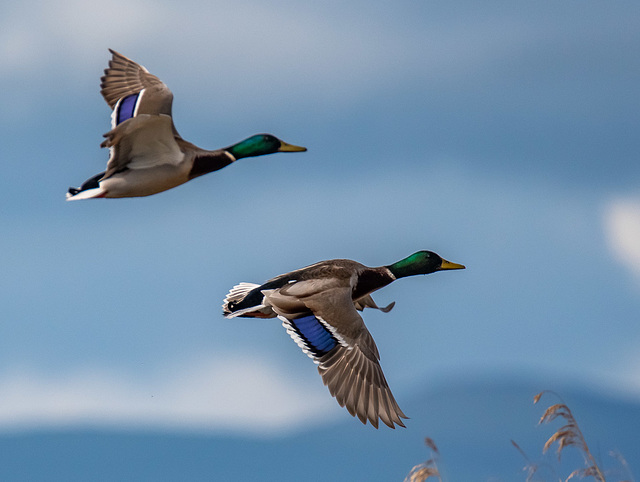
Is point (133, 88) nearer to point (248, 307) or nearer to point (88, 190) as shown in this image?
point (88, 190)

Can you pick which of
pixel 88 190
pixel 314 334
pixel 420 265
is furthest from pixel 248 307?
pixel 420 265

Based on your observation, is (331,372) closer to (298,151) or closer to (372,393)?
(372,393)

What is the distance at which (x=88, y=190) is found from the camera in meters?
8.14

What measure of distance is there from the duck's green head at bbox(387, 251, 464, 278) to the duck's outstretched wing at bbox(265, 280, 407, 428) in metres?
1.59

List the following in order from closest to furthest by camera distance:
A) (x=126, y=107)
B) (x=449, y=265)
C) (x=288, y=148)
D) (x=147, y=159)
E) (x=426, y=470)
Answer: (x=426, y=470)
(x=147, y=159)
(x=126, y=107)
(x=288, y=148)
(x=449, y=265)

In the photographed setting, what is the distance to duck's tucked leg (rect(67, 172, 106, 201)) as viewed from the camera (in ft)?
26.2

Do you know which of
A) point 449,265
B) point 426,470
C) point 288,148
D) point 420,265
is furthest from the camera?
point 449,265

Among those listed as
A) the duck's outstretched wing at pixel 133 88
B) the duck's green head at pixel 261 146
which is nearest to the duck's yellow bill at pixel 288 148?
the duck's green head at pixel 261 146

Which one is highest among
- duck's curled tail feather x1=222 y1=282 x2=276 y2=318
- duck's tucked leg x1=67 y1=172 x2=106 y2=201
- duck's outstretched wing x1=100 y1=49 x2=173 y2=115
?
duck's outstretched wing x1=100 y1=49 x2=173 y2=115

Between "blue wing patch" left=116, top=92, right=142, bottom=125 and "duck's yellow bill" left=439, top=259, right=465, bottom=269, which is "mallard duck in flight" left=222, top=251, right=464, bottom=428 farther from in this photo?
"blue wing patch" left=116, top=92, right=142, bottom=125

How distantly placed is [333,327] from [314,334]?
0.53 feet

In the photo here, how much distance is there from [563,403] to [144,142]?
411 cm

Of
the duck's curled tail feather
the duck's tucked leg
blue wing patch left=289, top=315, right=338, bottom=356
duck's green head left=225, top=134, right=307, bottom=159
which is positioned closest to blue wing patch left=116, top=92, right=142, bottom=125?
the duck's tucked leg

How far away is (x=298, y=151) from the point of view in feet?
29.7
